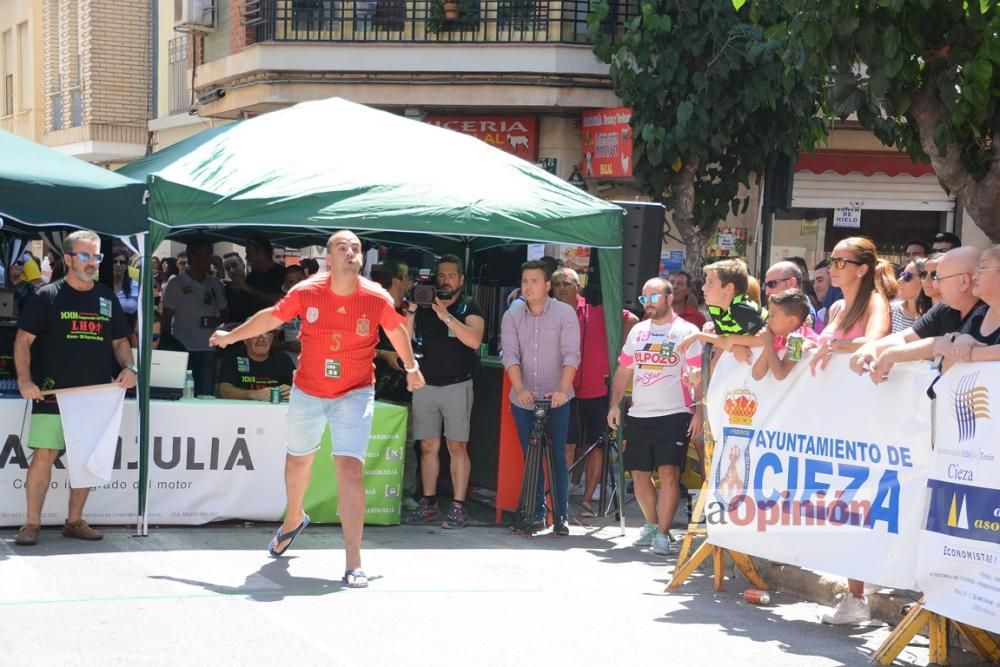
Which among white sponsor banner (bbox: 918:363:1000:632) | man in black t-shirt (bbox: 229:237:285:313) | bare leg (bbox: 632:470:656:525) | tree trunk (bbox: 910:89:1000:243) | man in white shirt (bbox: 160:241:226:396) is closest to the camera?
white sponsor banner (bbox: 918:363:1000:632)

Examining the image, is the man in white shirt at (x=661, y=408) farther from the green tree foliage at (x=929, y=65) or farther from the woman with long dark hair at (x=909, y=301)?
the green tree foliage at (x=929, y=65)

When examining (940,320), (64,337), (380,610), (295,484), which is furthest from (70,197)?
(940,320)

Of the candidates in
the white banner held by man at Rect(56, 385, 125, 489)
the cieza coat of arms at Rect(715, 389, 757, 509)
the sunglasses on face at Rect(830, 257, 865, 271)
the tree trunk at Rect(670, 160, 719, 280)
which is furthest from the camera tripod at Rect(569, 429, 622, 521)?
the tree trunk at Rect(670, 160, 719, 280)

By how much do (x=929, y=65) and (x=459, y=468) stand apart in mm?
4256

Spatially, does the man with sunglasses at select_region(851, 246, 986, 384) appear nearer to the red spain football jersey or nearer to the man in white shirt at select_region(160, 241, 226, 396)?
the red spain football jersey

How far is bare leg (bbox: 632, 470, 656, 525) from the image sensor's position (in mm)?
9359

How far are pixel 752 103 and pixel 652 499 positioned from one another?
325 inches

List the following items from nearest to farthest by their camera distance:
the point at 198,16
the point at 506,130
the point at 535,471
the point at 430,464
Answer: the point at 535,471 → the point at 430,464 → the point at 506,130 → the point at 198,16

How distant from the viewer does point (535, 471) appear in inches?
385

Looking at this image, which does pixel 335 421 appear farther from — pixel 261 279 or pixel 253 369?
pixel 261 279

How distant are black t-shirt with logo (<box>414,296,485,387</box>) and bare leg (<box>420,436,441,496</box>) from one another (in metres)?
0.43

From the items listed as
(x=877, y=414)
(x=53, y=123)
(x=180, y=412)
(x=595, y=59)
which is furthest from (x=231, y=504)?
(x=53, y=123)

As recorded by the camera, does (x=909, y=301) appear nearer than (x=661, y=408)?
Yes

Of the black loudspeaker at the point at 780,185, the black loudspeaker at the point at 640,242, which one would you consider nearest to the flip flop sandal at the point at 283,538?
the black loudspeaker at the point at 640,242
